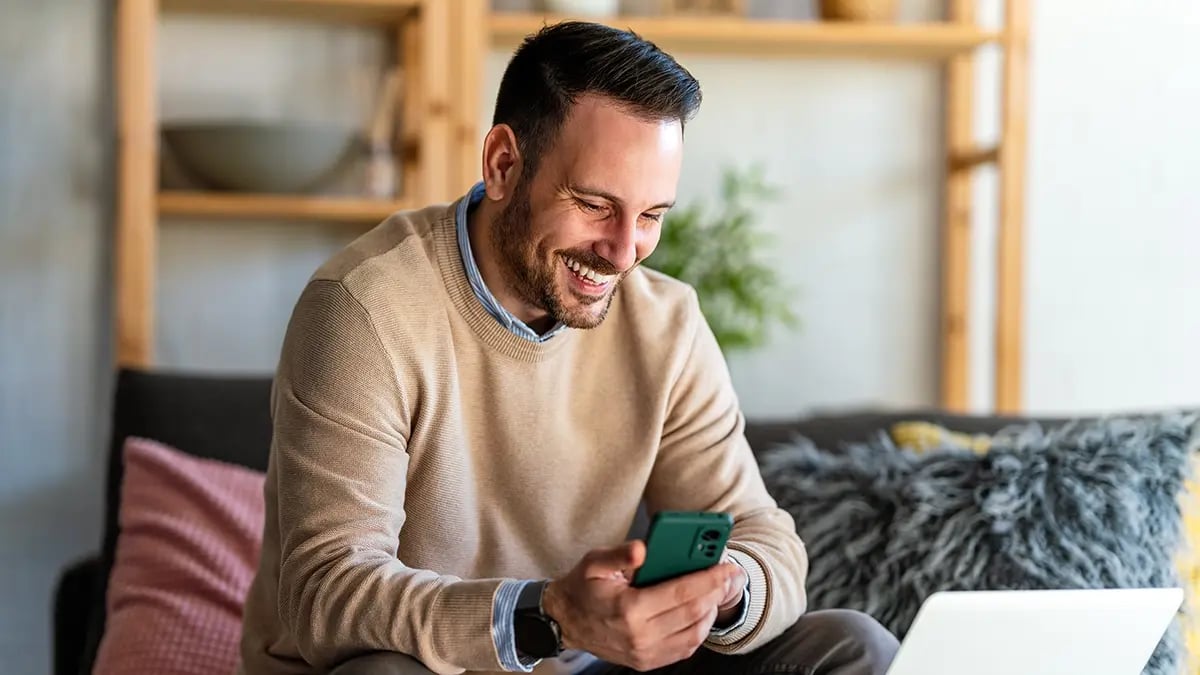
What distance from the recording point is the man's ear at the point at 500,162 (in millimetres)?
1562

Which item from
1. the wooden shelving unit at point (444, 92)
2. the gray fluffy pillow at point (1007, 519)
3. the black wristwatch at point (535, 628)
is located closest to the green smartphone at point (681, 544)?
the black wristwatch at point (535, 628)

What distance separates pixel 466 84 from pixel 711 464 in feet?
3.59

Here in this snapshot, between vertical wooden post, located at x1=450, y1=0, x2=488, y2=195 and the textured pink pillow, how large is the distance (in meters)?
0.71

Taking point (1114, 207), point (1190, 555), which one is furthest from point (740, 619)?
point (1114, 207)

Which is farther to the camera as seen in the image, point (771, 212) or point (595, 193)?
point (771, 212)

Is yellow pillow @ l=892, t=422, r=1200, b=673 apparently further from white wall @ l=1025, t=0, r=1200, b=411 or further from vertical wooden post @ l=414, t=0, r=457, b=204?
white wall @ l=1025, t=0, r=1200, b=411

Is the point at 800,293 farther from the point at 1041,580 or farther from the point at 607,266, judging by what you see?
the point at 607,266

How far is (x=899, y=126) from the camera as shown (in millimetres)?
2971

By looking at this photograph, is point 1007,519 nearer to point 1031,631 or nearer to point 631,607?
point 1031,631

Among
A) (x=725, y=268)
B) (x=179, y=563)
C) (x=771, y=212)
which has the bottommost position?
(x=179, y=563)

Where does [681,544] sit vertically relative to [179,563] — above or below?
above

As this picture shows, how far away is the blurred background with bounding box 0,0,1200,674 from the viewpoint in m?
2.63

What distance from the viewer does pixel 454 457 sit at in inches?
61.5

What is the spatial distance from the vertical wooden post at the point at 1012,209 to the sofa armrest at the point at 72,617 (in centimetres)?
163
